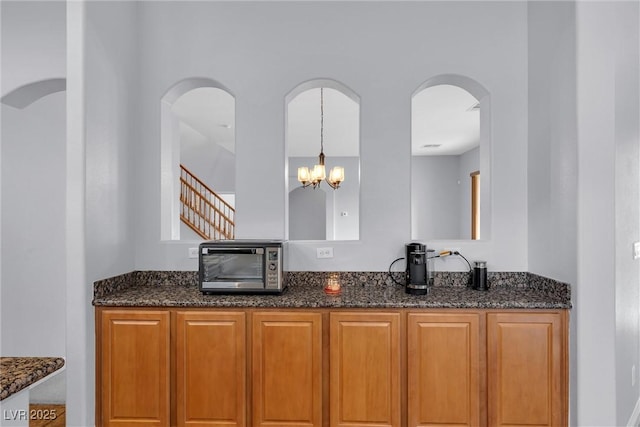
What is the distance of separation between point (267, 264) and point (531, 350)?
1.68 meters

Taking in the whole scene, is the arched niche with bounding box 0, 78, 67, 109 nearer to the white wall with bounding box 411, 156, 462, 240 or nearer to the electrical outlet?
the electrical outlet

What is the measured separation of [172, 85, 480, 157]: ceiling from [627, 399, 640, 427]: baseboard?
137 inches

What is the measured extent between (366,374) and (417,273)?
0.72 metres

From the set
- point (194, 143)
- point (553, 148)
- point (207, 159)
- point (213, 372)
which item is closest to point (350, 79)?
point (553, 148)

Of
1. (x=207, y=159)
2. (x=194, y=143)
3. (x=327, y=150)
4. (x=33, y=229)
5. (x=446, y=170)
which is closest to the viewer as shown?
(x=33, y=229)

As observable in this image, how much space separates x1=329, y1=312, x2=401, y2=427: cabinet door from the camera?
234 cm

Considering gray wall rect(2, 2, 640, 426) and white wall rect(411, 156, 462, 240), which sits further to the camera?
white wall rect(411, 156, 462, 240)

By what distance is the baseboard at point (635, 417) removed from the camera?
264 centimetres

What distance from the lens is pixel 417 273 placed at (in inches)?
103

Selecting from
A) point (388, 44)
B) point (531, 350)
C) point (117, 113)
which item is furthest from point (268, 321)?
point (388, 44)

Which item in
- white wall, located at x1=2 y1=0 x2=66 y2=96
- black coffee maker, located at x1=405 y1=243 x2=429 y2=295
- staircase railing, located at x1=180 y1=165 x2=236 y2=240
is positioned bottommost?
black coffee maker, located at x1=405 y1=243 x2=429 y2=295

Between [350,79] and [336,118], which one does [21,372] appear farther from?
[336,118]

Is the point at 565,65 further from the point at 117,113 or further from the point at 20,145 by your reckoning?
the point at 20,145

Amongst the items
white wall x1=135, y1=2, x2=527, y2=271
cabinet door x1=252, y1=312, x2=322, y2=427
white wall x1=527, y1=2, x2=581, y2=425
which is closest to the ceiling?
white wall x1=135, y1=2, x2=527, y2=271
